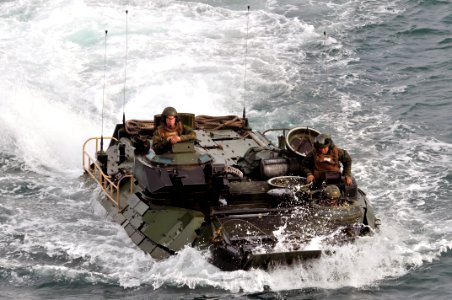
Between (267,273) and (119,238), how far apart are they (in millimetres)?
3980

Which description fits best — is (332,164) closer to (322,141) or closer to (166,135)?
(322,141)

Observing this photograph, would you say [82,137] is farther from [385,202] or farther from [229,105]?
[385,202]

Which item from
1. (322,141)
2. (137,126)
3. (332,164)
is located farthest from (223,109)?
(322,141)

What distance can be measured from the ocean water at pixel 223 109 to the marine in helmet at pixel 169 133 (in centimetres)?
194

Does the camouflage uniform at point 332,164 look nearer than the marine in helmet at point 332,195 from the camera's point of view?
No

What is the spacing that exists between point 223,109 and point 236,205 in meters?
10.0

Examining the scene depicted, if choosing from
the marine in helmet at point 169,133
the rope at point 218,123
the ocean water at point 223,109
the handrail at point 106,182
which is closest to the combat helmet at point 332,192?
the ocean water at point 223,109

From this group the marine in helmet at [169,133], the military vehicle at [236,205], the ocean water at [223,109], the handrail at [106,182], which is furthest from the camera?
the handrail at [106,182]

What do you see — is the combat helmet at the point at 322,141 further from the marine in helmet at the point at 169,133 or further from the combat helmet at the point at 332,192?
the marine in helmet at the point at 169,133

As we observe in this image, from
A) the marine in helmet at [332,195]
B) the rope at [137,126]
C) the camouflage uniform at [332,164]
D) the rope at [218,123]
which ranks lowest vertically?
the marine in helmet at [332,195]

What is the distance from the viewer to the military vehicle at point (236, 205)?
1711cm

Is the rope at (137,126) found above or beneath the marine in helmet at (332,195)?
above

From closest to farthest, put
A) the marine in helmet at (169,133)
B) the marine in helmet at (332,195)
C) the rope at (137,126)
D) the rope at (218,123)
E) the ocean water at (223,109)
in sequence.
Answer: the ocean water at (223,109)
the marine in helmet at (332,195)
the marine in helmet at (169,133)
the rope at (137,126)
the rope at (218,123)

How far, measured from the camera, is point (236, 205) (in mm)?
18500
